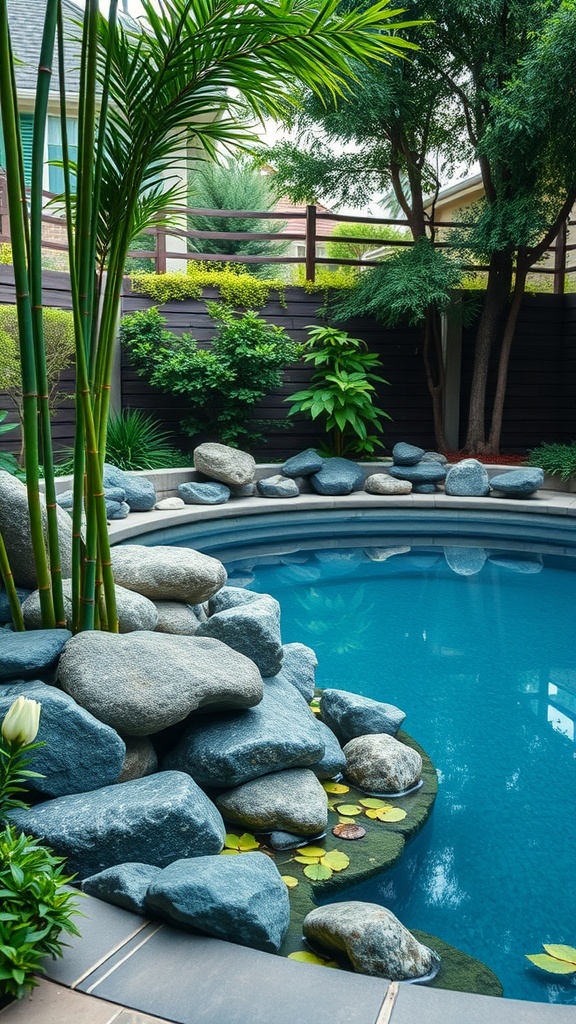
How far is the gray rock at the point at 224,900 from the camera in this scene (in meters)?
1.89

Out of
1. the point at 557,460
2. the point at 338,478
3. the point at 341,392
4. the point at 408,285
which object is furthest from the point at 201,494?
the point at 557,460

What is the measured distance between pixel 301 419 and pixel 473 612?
5001 millimetres

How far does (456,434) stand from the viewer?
11.6 m

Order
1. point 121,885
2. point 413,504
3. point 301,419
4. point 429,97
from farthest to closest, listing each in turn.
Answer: point 301,419 → point 429,97 → point 413,504 → point 121,885

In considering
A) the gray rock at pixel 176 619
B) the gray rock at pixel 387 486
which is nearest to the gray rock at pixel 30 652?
the gray rock at pixel 176 619

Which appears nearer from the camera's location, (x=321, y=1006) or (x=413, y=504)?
(x=321, y=1006)

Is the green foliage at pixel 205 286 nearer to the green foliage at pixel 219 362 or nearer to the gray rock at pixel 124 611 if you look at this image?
the green foliage at pixel 219 362

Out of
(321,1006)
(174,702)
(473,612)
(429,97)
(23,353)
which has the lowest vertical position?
(473,612)

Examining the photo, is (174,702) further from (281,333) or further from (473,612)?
(281,333)

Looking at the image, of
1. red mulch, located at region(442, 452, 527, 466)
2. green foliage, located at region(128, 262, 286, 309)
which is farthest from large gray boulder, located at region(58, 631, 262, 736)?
green foliage, located at region(128, 262, 286, 309)

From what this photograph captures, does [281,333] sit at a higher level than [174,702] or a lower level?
higher

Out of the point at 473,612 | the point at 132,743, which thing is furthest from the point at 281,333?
the point at 132,743

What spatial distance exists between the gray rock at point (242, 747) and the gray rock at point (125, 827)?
420 millimetres

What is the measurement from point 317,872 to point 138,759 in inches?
26.2
